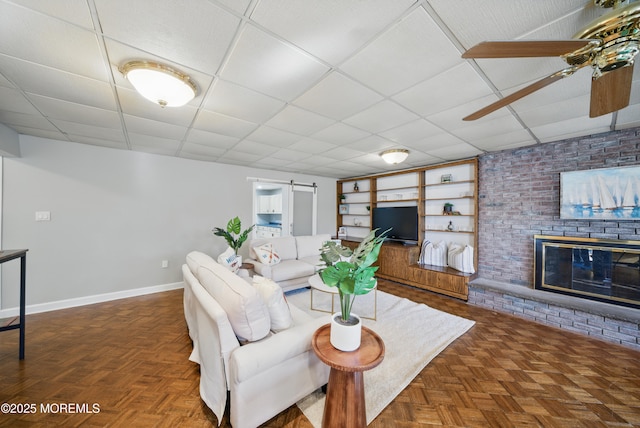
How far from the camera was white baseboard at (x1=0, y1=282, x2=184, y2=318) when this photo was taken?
2.83 m

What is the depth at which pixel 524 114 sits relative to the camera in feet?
7.10

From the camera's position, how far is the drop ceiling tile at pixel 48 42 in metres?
1.11

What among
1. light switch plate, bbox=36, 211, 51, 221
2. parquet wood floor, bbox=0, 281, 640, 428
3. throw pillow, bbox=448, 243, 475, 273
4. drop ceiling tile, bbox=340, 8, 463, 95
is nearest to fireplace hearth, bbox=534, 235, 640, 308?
parquet wood floor, bbox=0, 281, 640, 428

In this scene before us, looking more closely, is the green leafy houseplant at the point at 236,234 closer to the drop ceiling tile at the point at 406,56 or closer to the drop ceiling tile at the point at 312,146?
the drop ceiling tile at the point at 312,146

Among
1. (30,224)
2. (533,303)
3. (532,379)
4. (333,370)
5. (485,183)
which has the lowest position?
(532,379)

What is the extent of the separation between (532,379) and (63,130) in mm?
5593

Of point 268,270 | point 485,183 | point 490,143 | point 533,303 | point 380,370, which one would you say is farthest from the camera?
point 485,183

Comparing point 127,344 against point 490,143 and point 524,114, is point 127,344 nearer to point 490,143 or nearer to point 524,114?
point 524,114

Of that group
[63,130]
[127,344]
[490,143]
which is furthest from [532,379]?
[63,130]

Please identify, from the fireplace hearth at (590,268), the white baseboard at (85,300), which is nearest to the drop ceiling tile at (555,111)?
the fireplace hearth at (590,268)

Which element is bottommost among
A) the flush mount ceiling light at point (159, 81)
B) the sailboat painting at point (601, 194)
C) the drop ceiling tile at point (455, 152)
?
the sailboat painting at point (601, 194)

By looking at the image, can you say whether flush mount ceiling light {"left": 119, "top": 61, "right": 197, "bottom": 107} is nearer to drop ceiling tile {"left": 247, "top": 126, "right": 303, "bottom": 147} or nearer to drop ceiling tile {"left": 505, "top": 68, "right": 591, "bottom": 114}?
drop ceiling tile {"left": 247, "top": 126, "right": 303, "bottom": 147}

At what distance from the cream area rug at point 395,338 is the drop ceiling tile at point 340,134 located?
2001 millimetres

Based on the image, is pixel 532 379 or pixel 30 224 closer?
pixel 532 379
